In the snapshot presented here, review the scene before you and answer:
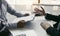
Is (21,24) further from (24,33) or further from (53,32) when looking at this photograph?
(53,32)

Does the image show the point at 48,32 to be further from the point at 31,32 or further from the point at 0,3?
the point at 0,3

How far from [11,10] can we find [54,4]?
91 cm

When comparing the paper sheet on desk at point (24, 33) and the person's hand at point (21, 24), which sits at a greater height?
the person's hand at point (21, 24)

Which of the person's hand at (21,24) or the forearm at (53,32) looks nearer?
the forearm at (53,32)

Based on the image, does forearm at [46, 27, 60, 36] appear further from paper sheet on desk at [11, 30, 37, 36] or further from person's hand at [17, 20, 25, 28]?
person's hand at [17, 20, 25, 28]

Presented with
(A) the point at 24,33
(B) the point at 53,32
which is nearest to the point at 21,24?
(A) the point at 24,33

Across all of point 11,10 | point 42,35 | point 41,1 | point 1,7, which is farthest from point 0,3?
point 41,1

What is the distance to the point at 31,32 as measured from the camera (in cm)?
86

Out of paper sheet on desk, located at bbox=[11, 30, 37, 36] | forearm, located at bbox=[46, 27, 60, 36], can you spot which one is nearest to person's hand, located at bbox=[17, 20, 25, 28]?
paper sheet on desk, located at bbox=[11, 30, 37, 36]

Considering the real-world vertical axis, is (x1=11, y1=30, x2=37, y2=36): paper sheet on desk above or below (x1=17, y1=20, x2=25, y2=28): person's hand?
below

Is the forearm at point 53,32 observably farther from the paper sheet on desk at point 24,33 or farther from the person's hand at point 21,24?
the person's hand at point 21,24

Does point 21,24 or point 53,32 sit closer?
point 53,32

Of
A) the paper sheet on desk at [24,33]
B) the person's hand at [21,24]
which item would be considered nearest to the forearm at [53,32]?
the paper sheet on desk at [24,33]

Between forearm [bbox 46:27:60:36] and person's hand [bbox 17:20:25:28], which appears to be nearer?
forearm [bbox 46:27:60:36]
